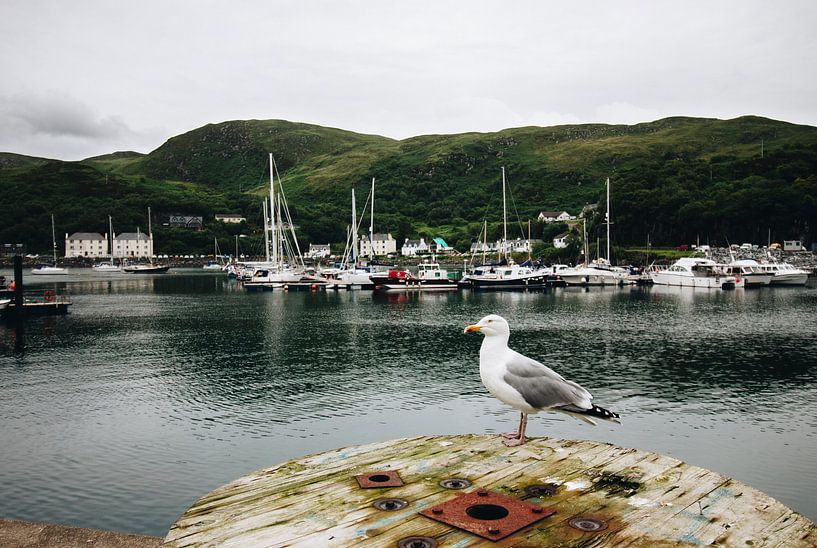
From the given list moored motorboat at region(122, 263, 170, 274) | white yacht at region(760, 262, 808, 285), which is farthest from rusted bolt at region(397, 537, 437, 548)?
moored motorboat at region(122, 263, 170, 274)

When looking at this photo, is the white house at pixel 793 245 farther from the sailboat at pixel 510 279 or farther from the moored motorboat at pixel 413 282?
the moored motorboat at pixel 413 282

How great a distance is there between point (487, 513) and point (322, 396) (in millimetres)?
17203

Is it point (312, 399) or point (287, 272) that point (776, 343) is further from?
point (287, 272)

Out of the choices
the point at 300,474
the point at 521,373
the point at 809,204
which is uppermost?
the point at 809,204

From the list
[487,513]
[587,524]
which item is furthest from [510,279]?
[587,524]

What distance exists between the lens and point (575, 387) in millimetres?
7402

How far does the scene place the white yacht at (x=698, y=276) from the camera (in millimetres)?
80438

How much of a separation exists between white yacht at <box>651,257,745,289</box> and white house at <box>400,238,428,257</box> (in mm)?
104220

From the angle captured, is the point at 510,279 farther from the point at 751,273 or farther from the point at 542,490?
the point at 542,490

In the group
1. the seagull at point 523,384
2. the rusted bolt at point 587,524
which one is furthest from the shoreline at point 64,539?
the rusted bolt at point 587,524

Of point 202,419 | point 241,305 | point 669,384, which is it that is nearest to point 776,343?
point 669,384

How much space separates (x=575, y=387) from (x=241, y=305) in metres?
56.1

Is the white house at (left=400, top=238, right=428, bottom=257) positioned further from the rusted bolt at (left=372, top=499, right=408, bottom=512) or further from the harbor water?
the rusted bolt at (left=372, top=499, right=408, bottom=512)

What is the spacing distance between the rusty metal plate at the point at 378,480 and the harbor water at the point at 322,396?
24.4ft
